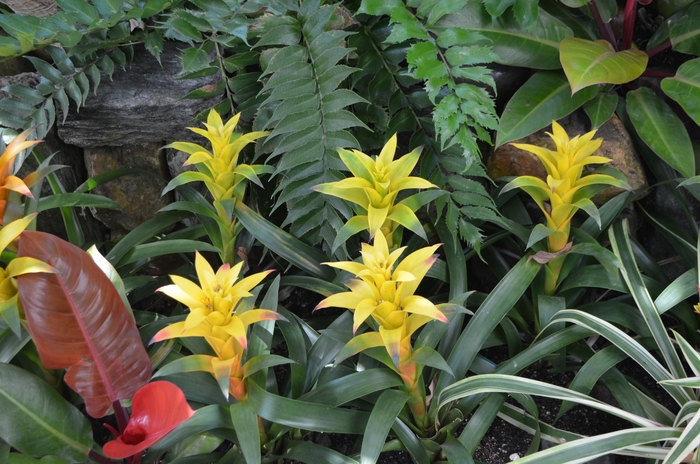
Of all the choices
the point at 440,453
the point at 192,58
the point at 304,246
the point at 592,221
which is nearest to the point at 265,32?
the point at 192,58

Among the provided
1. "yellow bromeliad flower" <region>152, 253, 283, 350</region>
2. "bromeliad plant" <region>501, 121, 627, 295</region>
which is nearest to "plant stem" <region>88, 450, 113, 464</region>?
"yellow bromeliad flower" <region>152, 253, 283, 350</region>

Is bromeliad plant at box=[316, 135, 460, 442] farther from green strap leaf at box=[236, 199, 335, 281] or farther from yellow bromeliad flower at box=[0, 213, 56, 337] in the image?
yellow bromeliad flower at box=[0, 213, 56, 337]

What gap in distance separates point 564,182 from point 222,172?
88 cm

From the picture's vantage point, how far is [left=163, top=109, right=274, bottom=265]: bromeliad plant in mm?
1445

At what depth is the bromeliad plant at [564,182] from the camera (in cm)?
135

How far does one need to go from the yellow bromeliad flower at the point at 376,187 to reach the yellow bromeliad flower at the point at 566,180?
273 mm

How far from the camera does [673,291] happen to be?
147 centimetres

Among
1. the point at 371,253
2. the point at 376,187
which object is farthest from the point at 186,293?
the point at 376,187

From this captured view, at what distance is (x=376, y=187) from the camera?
1.28 m

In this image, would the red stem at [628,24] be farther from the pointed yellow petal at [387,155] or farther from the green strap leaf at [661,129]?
the pointed yellow petal at [387,155]

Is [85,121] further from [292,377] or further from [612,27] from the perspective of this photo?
[612,27]

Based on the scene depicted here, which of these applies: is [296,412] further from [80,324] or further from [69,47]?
[69,47]

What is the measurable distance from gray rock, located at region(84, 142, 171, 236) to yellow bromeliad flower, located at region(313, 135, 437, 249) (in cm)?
90

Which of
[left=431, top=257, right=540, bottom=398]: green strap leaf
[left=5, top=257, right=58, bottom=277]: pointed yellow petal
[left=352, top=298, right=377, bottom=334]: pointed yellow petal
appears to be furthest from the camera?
[left=431, top=257, right=540, bottom=398]: green strap leaf
